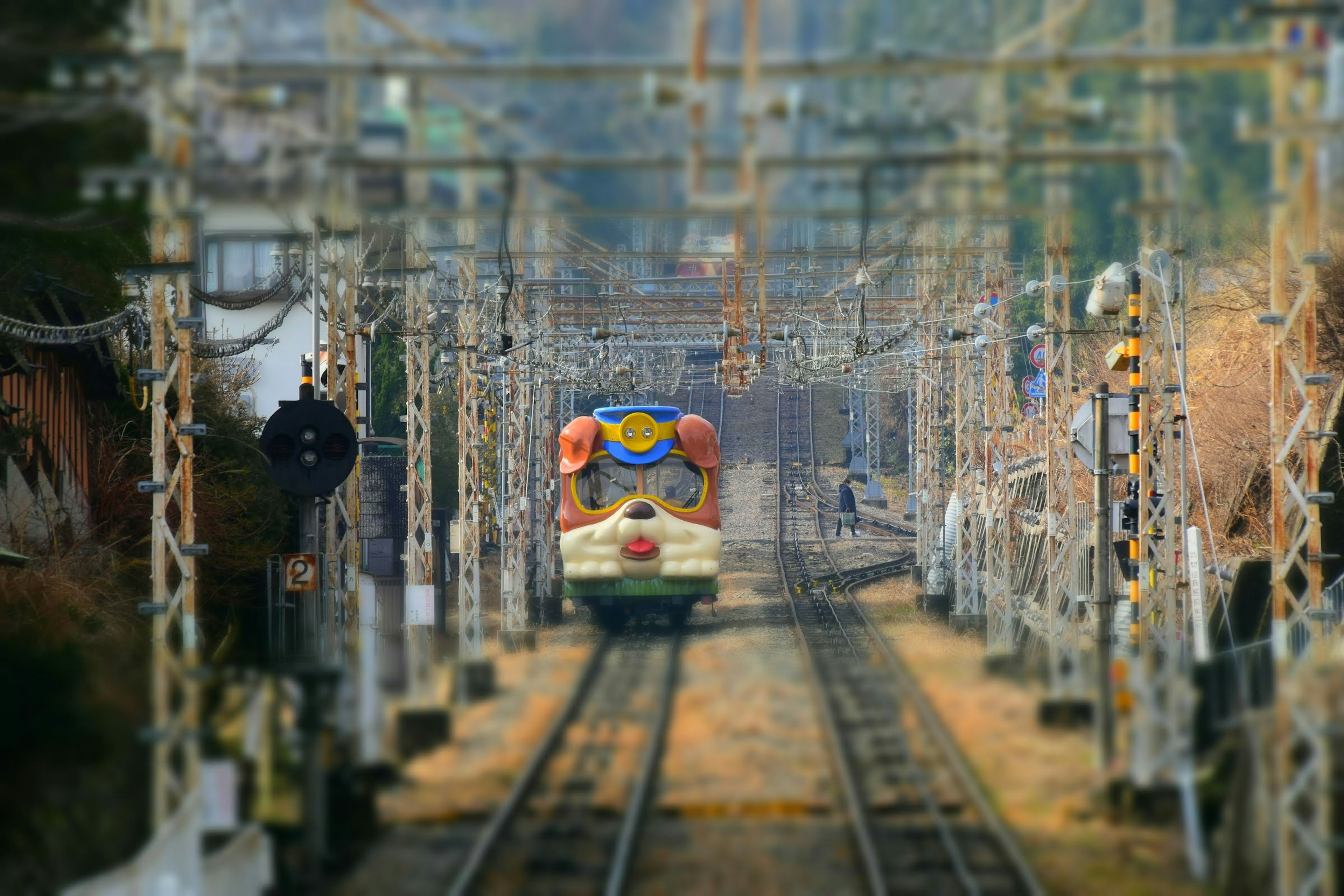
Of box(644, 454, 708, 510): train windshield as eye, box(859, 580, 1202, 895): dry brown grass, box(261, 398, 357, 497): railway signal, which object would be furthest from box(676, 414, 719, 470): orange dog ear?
box(859, 580, 1202, 895): dry brown grass

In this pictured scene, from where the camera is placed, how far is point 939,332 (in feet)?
103

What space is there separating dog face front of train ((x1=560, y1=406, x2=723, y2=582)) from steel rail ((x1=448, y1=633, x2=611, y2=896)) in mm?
13817

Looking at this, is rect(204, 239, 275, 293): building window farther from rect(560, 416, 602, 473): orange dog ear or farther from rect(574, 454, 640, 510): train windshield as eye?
rect(574, 454, 640, 510): train windshield as eye

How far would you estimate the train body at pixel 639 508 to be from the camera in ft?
70.2

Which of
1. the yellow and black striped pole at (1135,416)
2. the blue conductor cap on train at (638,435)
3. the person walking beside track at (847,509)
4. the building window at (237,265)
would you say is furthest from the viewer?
the person walking beside track at (847,509)

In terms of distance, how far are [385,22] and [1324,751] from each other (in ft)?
17.1

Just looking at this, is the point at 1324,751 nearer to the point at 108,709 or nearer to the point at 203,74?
the point at 108,709

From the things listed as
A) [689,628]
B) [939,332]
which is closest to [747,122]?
[689,628]

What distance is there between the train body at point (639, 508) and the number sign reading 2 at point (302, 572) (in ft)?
24.3

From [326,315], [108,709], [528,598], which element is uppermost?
[326,315]

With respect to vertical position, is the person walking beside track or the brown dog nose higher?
the brown dog nose

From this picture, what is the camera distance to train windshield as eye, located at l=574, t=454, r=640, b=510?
21.8m

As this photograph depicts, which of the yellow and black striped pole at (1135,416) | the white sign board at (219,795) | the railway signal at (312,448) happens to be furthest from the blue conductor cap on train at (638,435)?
the white sign board at (219,795)

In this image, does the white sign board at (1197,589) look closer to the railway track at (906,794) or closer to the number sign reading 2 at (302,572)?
the railway track at (906,794)
